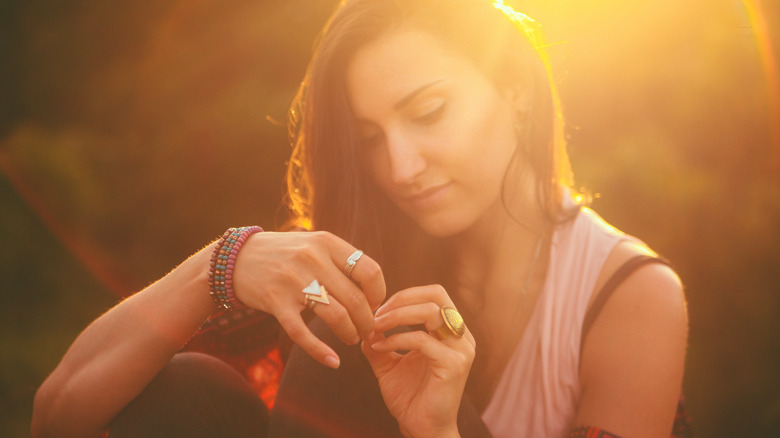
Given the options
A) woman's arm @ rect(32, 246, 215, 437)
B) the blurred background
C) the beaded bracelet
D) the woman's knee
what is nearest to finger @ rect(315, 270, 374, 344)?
the beaded bracelet

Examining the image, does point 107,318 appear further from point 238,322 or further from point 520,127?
point 520,127

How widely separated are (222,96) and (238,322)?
2.07 meters

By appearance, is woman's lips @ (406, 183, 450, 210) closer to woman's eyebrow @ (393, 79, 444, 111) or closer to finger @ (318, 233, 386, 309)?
woman's eyebrow @ (393, 79, 444, 111)

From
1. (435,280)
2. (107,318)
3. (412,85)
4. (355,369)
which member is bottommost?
(435,280)

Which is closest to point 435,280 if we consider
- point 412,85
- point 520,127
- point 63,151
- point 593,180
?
point 520,127

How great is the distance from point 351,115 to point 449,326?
0.94 metres

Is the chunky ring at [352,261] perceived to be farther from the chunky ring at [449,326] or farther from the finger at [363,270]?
the chunky ring at [449,326]

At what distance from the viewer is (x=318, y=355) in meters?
1.34

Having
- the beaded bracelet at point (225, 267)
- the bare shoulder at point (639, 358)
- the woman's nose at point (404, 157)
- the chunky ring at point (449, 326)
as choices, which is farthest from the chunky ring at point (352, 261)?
the bare shoulder at point (639, 358)

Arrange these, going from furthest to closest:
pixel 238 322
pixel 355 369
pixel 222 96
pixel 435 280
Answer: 1. pixel 222 96
2. pixel 435 280
3. pixel 238 322
4. pixel 355 369

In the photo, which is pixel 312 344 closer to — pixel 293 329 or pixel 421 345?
pixel 293 329

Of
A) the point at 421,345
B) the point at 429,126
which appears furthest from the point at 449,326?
the point at 429,126

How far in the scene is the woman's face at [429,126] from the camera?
1925mm

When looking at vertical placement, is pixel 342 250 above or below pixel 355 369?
above
